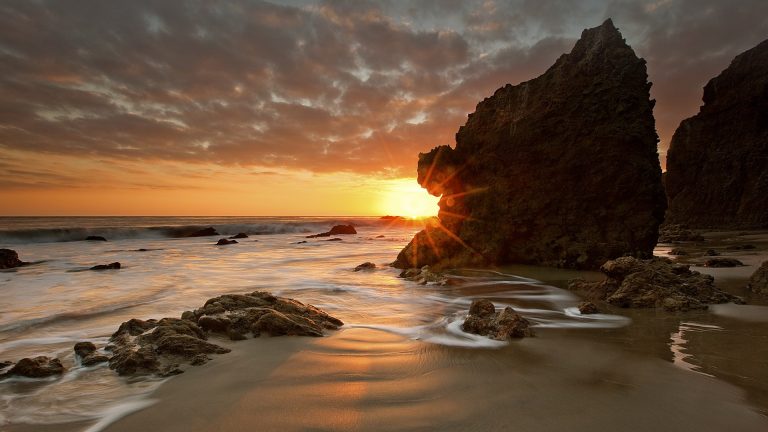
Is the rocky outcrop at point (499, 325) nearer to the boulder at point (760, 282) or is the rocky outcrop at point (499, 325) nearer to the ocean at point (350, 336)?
the ocean at point (350, 336)

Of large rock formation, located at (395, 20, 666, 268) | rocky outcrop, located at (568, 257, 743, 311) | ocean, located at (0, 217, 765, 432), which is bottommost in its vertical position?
ocean, located at (0, 217, 765, 432)

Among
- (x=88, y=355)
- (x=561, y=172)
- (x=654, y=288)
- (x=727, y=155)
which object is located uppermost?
(x=727, y=155)

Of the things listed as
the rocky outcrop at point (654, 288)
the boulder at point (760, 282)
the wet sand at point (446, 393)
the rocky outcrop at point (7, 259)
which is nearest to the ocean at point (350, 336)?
the wet sand at point (446, 393)

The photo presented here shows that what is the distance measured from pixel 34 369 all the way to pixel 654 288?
7450 mm

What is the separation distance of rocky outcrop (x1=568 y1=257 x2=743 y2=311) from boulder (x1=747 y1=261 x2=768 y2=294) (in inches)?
27.8

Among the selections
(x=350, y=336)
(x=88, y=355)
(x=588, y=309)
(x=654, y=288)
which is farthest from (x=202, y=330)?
(x=654, y=288)

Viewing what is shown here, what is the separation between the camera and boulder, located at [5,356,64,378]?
328 cm

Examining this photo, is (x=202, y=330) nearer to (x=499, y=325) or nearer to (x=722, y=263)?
(x=499, y=325)

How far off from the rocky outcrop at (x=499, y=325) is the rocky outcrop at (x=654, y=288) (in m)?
2.27

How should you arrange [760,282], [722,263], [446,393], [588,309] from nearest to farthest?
1. [446,393]
2. [588,309]
3. [760,282]
4. [722,263]

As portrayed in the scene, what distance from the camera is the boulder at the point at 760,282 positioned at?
19.7 ft

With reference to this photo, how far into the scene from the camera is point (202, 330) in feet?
13.9

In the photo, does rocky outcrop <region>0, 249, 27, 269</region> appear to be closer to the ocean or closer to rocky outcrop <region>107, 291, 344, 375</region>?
the ocean

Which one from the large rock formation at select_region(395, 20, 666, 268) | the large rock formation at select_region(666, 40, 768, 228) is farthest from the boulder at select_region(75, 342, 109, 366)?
the large rock formation at select_region(666, 40, 768, 228)
